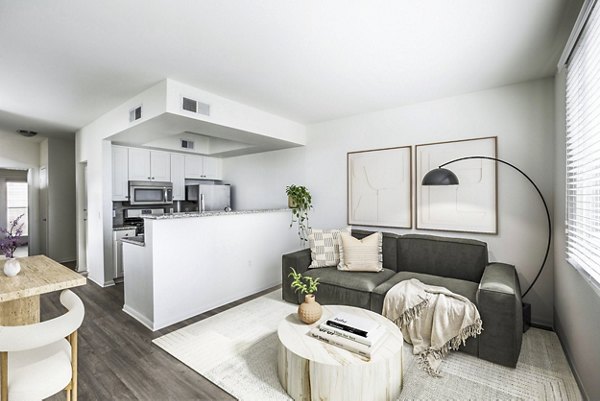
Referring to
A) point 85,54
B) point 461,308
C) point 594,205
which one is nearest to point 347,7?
point 594,205

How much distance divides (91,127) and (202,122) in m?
2.60

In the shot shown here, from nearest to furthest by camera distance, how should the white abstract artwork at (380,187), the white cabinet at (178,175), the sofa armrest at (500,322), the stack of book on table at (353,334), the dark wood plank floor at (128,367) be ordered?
the stack of book on table at (353,334), the dark wood plank floor at (128,367), the sofa armrest at (500,322), the white abstract artwork at (380,187), the white cabinet at (178,175)

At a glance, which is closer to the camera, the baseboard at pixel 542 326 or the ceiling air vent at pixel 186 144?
the baseboard at pixel 542 326

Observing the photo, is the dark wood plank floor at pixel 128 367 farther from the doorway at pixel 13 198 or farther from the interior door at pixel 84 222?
the doorway at pixel 13 198

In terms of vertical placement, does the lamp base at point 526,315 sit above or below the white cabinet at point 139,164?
below

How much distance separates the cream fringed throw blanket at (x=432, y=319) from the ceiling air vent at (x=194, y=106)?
2.76m

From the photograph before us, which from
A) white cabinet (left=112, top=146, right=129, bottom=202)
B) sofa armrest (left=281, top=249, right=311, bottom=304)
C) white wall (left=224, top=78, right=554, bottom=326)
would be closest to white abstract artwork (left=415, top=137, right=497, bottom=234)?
white wall (left=224, top=78, right=554, bottom=326)

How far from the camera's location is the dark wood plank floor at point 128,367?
192 cm

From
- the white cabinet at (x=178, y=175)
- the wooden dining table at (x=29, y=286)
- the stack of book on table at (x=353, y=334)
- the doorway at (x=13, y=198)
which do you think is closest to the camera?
the wooden dining table at (x=29, y=286)

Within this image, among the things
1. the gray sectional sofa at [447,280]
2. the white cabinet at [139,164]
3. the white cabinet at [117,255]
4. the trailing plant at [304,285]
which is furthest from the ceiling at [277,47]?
the white cabinet at [117,255]

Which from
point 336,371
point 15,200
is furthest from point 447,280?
point 15,200

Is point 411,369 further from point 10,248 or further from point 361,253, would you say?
point 10,248

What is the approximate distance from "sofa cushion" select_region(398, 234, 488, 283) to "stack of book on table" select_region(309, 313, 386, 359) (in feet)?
4.85

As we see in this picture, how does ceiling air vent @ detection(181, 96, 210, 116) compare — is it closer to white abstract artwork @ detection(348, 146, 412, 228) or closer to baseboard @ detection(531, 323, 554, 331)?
white abstract artwork @ detection(348, 146, 412, 228)
